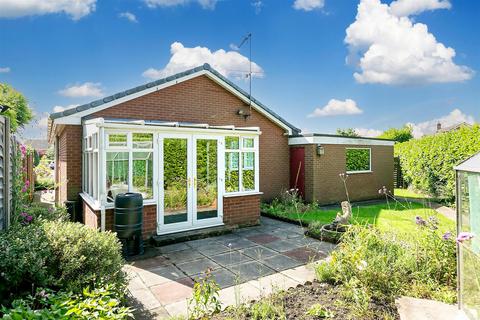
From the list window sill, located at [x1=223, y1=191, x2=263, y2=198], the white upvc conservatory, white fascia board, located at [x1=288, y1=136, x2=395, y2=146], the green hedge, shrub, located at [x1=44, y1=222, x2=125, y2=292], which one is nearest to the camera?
shrub, located at [x1=44, y1=222, x2=125, y2=292]

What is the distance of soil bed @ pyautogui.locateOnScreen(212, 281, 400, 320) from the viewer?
3.57 m

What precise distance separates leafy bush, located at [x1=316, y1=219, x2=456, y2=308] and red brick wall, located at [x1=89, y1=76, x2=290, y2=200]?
7.24 meters

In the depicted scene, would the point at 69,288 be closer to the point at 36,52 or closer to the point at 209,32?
the point at 209,32

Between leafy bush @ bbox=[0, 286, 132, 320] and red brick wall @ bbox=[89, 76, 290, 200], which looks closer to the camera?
leafy bush @ bbox=[0, 286, 132, 320]

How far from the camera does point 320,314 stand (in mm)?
3582

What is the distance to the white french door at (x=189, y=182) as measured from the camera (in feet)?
25.2

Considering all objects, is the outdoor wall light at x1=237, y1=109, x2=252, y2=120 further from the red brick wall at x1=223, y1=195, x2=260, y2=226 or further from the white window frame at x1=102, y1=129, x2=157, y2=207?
the white window frame at x1=102, y1=129, x2=157, y2=207

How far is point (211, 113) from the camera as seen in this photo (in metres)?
11.1

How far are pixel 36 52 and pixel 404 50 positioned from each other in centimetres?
1591

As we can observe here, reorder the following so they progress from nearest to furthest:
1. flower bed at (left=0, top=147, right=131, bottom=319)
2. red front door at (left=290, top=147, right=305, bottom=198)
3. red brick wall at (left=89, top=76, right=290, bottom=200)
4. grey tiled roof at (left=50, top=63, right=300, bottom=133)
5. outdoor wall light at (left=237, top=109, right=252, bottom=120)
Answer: flower bed at (left=0, top=147, right=131, bottom=319), grey tiled roof at (left=50, top=63, right=300, bottom=133), red brick wall at (left=89, top=76, right=290, bottom=200), outdoor wall light at (left=237, top=109, right=252, bottom=120), red front door at (left=290, top=147, right=305, bottom=198)

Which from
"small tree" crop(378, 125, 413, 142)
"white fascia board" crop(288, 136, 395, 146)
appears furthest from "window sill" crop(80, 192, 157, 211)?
"small tree" crop(378, 125, 413, 142)

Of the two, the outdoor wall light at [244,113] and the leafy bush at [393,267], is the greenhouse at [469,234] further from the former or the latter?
the outdoor wall light at [244,113]

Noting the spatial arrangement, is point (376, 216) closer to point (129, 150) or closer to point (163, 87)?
point (129, 150)

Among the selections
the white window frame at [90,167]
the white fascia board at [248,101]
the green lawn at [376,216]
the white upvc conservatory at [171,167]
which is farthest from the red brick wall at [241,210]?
the white fascia board at [248,101]
